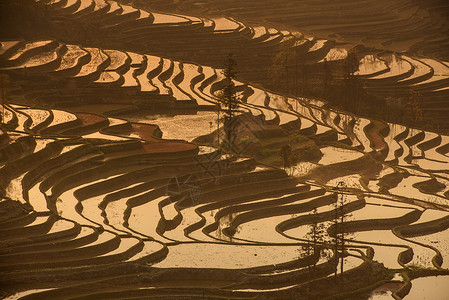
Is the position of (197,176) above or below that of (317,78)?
below

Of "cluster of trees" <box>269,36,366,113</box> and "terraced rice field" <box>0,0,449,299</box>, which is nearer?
"terraced rice field" <box>0,0,449,299</box>

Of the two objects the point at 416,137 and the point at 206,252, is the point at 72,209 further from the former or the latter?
the point at 416,137

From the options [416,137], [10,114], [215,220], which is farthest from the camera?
[416,137]

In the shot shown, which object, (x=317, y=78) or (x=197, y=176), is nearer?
(x=197, y=176)

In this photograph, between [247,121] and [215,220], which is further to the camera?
[247,121]

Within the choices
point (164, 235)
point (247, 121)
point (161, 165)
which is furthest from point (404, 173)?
point (164, 235)

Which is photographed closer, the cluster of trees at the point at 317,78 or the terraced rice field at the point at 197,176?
the terraced rice field at the point at 197,176

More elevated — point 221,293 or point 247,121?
point 247,121

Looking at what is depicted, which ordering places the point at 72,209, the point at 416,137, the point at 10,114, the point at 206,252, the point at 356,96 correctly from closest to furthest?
the point at 206,252 → the point at 72,209 → the point at 10,114 → the point at 416,137 → the point at 356,96
